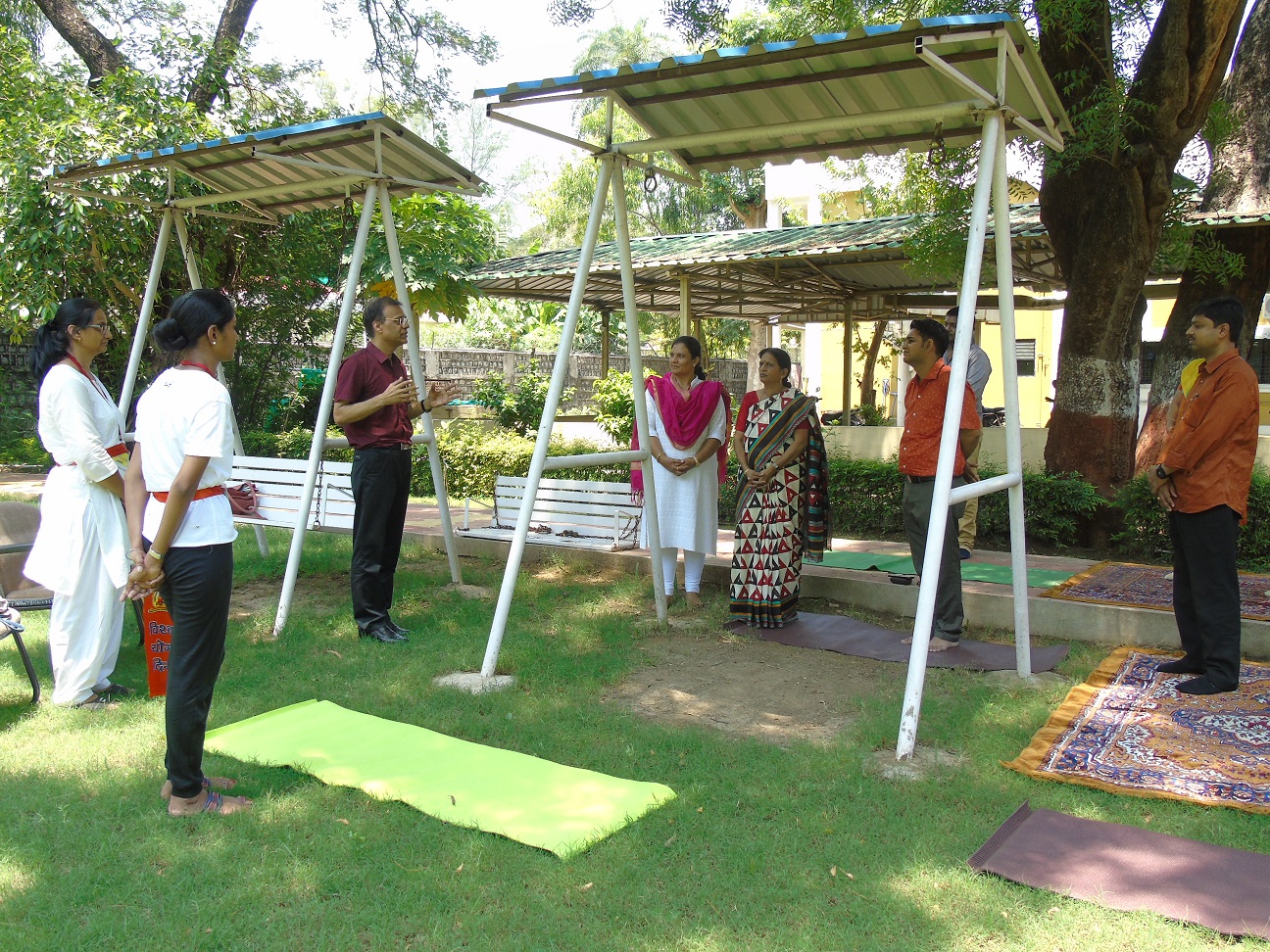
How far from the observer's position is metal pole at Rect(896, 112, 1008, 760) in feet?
13.2

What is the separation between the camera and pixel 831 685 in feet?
16.7

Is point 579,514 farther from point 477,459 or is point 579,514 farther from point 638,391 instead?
point 477,459

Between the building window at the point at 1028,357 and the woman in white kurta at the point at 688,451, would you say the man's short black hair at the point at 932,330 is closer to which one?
the woman in white kurta at the point at 688,451

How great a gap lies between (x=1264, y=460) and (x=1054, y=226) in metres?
3.24

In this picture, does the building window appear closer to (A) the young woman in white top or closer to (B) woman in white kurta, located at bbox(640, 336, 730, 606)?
(B) woman in white kurta, located at bbox(640, 336, 730, 606)

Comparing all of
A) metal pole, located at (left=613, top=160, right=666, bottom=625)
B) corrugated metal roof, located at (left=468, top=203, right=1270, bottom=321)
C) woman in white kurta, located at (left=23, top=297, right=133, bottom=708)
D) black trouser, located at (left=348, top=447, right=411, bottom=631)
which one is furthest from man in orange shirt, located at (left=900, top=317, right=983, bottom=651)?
corrugated metal roof, located at (left=468, top=203, right=1270, bottom=321)

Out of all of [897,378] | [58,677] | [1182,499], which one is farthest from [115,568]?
[897,378]

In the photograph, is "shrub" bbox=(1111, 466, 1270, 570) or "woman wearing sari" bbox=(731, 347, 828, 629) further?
"shrub" bbox=(1111, 466, 1270, 570)

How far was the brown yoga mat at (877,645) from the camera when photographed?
5293 mm

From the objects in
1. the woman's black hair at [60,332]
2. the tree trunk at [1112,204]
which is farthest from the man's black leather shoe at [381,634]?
the tree trunk at [1112,204]

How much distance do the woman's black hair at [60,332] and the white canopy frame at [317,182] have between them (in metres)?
1.43

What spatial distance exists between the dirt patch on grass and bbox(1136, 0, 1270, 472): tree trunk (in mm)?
4855

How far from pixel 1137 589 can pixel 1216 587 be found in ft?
5.90

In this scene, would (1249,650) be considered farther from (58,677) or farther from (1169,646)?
(58,677)
